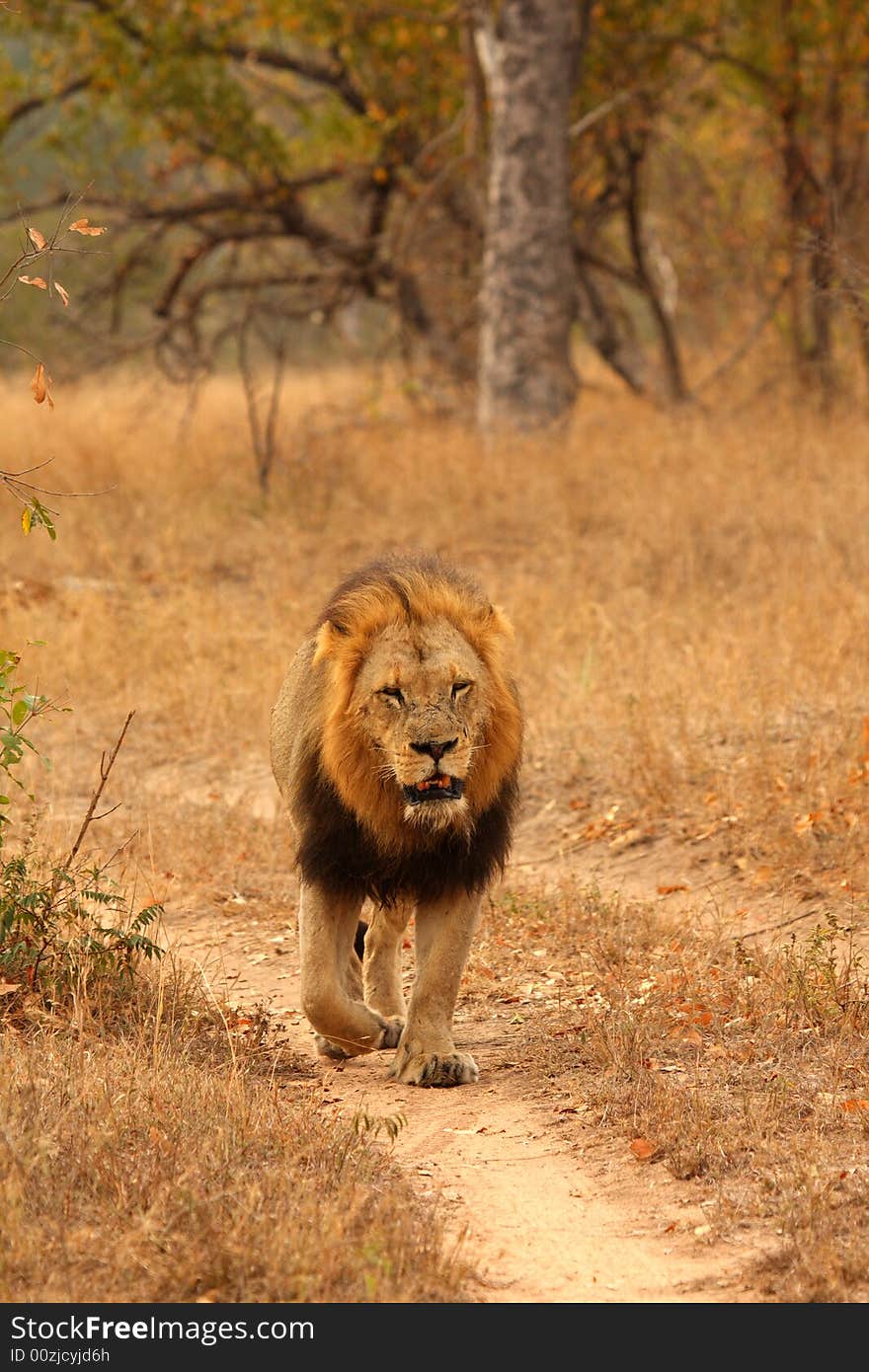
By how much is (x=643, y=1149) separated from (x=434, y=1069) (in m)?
0.75

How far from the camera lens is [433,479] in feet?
43.7

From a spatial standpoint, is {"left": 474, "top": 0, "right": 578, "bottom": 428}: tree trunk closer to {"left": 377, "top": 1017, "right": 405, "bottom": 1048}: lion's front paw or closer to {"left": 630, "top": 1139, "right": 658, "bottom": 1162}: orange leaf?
{"left": 377, "top": 1017, "right": 405, "bottom": 1048}: lion's front paw

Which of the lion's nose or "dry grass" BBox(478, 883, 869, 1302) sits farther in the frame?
the lion's nose

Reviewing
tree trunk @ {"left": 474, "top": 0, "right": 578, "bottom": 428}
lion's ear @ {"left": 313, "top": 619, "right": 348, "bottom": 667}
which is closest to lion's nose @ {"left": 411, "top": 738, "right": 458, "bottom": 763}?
lion's ear @ {"left": 313, "top": 619, "right": 348, "bottom": 667}

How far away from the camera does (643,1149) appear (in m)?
4.31

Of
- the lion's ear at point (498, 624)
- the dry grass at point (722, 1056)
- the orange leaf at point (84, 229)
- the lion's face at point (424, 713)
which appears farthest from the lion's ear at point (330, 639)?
the dry grass at point (722, 1056)

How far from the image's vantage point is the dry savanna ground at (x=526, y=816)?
3684 mm

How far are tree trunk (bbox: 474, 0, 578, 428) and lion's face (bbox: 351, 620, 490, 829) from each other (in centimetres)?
1002

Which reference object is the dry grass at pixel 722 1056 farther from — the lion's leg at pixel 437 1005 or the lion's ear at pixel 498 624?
the lion's ear at pixel 498 624

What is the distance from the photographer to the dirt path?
3.62 m

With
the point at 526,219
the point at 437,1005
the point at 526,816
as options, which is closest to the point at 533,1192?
the point at 437,1005

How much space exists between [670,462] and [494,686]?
351 inches

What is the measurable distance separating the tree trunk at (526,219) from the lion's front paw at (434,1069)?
1001 cm

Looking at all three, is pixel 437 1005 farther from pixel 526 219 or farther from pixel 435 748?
pixel 526 219
